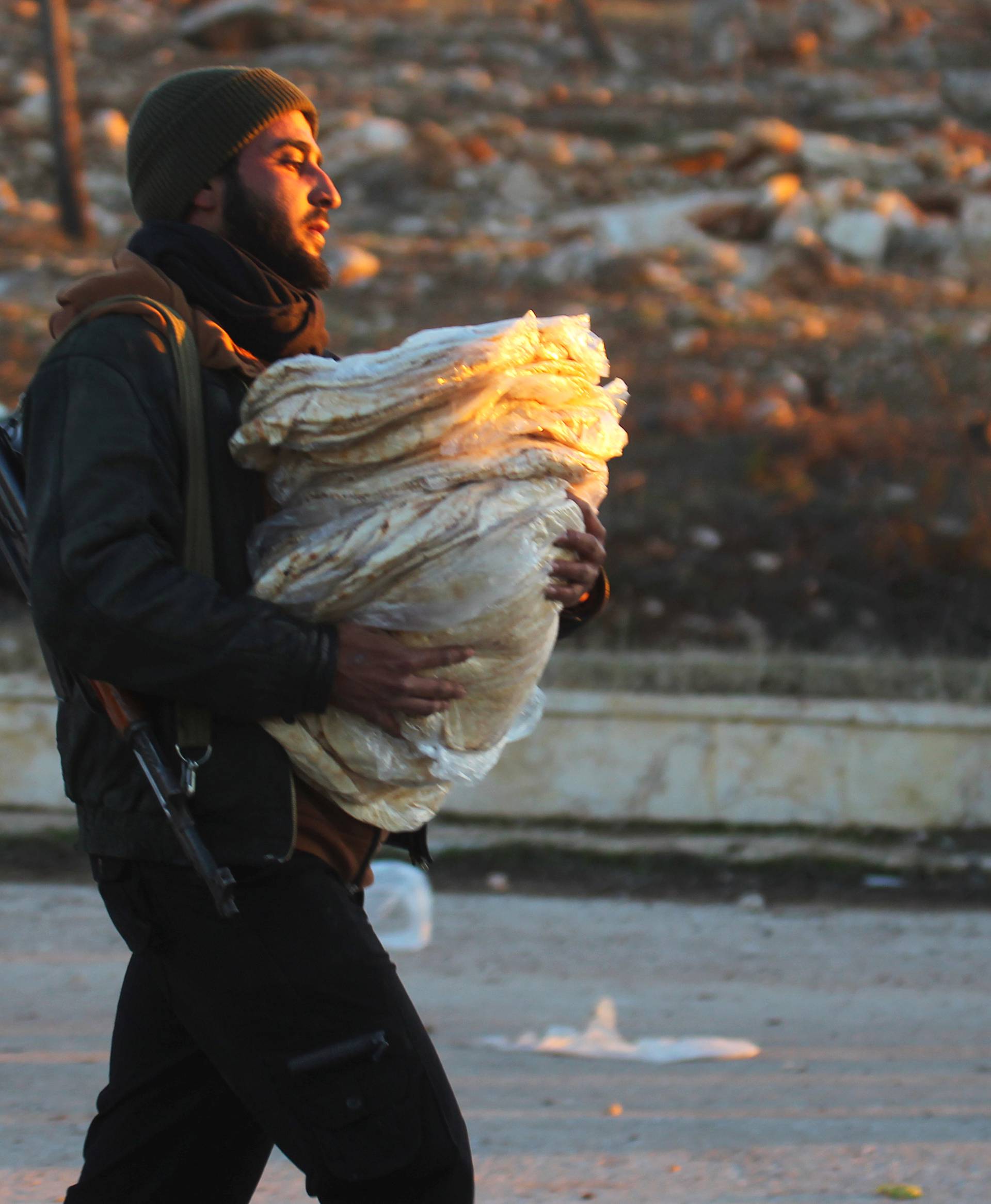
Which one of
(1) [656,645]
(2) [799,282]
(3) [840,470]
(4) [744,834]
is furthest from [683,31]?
(4) [744,834]

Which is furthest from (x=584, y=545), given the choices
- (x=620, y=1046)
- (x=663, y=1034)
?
(x=663, y=1034)

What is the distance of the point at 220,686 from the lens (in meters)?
1.88

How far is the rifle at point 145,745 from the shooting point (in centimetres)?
188

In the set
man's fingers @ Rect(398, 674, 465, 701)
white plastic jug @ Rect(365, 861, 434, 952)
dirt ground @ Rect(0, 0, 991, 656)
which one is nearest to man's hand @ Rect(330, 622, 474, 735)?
man's fingers @ Rect(398, 674, 465, 701)

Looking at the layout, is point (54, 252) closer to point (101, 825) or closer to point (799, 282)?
point (799, 282)

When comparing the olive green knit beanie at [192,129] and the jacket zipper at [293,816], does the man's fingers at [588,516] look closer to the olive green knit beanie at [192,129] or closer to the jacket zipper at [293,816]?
the jacket zipper at [293,816]

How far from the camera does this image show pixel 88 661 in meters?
1.87

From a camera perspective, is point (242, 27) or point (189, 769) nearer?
point (189, 769)

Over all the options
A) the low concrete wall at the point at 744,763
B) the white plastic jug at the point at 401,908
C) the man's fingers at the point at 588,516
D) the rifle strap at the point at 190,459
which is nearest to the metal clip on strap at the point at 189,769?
the rifle strap at the point at 190,459

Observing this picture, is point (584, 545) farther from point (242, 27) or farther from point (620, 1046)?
point (242, 27)

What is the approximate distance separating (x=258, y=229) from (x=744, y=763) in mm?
4478

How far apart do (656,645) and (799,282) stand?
705 centimetres

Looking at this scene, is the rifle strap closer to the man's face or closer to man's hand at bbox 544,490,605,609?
the man's face

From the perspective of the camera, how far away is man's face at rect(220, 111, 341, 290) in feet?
6.91
